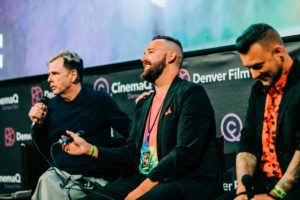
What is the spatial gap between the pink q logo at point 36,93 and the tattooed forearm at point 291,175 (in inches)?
143

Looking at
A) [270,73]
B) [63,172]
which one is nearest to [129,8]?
[63,172]

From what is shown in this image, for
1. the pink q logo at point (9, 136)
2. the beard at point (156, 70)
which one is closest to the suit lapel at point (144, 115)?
the beard at point (156, 70)

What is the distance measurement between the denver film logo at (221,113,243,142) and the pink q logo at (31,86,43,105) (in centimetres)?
→ 233

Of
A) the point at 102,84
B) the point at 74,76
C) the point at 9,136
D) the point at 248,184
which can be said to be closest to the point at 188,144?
the point at 248,184

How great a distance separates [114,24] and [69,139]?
191cm

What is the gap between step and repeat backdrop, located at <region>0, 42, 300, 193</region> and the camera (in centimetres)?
408

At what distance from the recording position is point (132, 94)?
191 inches

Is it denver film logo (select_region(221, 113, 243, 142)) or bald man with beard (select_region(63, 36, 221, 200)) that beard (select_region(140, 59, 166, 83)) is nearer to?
bald man with beard (select_region(63, 36, 221, 200))

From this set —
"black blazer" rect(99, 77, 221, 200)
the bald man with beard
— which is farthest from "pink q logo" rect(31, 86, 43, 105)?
"black blazer" rect(99, 77, 221, 200)

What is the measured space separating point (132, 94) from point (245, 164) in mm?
2216

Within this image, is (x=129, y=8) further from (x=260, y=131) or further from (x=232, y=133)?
(x=260, y=131)

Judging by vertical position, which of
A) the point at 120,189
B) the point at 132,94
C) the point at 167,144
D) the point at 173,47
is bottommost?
the point at 120,189

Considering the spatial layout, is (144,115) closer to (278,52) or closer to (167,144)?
(167,144)

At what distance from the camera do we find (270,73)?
2.67m
